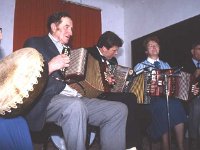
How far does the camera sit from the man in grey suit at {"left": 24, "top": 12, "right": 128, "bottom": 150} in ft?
6.89

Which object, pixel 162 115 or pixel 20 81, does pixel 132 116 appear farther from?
pixel 20 81

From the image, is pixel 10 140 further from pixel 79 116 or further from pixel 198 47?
pixel 198 47

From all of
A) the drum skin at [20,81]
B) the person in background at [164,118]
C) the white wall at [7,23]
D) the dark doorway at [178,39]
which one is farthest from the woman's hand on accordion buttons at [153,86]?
the white wall at [7,23]

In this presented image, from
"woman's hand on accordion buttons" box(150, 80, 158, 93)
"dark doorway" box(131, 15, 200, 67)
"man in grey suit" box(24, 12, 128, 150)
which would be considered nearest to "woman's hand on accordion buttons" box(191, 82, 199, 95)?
"woman's hand on accordion buttons" box(150, 80, 158, 93)

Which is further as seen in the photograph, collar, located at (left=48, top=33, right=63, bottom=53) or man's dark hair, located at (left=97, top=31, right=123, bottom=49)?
man's dark hair, located at (left=97, top=31, right=123, bottom=49)

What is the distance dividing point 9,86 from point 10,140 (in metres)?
0.36

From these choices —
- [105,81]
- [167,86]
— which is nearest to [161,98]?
[167,86]

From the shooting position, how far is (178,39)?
5.29 metres

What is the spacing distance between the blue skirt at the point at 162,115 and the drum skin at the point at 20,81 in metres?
1.99

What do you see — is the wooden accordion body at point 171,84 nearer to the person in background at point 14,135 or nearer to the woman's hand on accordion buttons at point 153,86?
the woman's hand on accordion buttons at point 153,86

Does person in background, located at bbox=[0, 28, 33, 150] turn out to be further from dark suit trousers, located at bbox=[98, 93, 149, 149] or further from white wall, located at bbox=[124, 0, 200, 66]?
white wall, located at bbox=[124, 0, 200, 66]

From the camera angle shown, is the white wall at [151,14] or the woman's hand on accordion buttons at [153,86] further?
the white wall at [151,14]

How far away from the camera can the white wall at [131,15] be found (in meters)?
5.08

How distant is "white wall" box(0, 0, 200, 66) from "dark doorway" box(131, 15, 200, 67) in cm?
13
